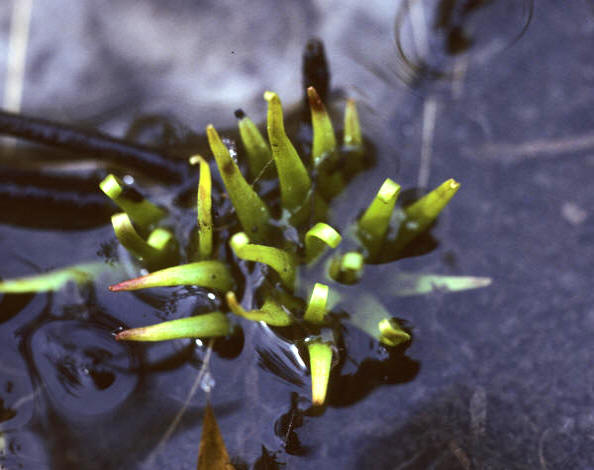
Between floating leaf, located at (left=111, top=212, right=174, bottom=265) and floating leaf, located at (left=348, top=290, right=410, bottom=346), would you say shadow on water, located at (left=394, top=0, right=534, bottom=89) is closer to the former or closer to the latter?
floating leaf, located at (left=348, top=290, right=410, bottom=346)

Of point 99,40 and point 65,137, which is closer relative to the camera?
point 65,137

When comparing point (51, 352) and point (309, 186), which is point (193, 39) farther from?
point (51, 352)

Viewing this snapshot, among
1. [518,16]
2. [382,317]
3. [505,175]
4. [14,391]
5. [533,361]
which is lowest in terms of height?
[14,391]

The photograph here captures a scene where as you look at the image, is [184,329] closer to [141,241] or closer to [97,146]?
[141,241]

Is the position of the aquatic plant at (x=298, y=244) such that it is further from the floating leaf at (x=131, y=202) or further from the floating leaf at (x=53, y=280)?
the floating leaf at (x=53, y=280)

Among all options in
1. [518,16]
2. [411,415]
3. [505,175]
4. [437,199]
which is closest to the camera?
[437,199]

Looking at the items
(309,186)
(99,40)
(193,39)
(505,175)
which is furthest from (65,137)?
(505,175)

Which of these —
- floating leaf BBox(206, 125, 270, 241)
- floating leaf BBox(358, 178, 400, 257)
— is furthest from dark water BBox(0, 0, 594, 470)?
floating leaf BBox(206, 125, 270, 241)

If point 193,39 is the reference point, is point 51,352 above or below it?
below
